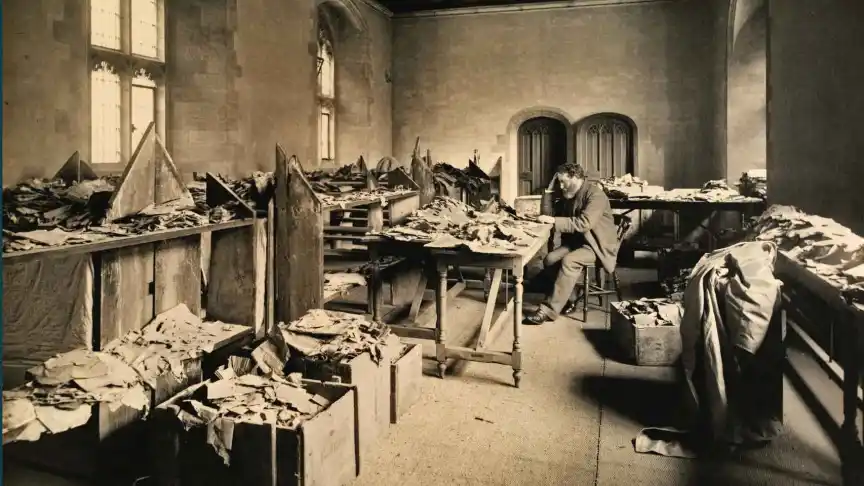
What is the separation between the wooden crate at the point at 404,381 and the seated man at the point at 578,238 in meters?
2.08

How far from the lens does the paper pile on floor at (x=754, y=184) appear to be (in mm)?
7199

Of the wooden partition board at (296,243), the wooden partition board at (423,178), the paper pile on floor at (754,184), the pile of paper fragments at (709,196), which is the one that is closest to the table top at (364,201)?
the wooden partition board at (296,243)

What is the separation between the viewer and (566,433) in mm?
3387

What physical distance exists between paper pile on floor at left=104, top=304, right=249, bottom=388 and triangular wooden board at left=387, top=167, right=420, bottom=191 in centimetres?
317

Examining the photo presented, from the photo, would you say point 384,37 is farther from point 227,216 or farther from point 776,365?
point 776,365

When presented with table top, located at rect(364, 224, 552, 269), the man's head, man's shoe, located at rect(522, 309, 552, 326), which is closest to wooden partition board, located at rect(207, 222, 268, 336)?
table top, located at rect(364, 224, 552, 269)

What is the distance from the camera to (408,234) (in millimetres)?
4602

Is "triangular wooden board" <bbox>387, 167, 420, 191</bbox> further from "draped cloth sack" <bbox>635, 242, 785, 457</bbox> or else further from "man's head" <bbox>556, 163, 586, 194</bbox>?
"draped cloth sack" <bbox>635, 242, 785, 457</bbox>

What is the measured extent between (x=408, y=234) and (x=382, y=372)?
56.4 inches

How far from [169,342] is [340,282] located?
1503 millimetres

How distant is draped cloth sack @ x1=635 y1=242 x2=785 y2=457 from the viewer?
3.01m

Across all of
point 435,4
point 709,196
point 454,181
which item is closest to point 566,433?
point 709,196

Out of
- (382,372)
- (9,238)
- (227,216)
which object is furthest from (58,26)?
(382,372)

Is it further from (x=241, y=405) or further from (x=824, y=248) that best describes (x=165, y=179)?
(x=824, y=248)
